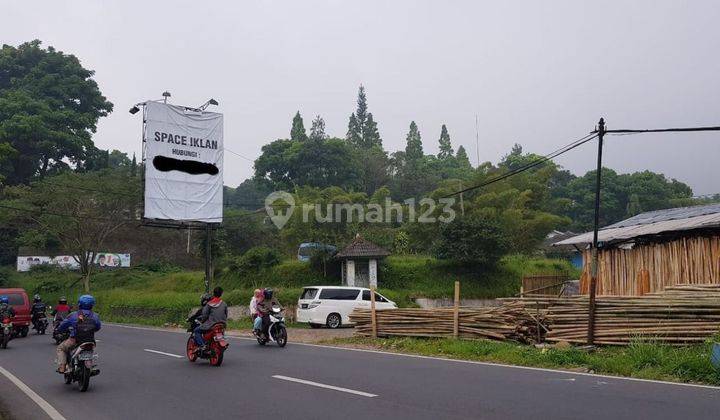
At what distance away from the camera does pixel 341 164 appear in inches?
2248

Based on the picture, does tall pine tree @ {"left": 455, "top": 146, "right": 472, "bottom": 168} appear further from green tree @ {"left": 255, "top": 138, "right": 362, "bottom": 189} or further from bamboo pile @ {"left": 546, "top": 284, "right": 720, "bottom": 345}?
bamboo pile @ {"left": 546, "top": 284, "right": 720, "bottom": 345}

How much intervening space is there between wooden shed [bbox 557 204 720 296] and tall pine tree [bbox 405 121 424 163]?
166 ft

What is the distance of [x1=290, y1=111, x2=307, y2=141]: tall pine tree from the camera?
67.8m

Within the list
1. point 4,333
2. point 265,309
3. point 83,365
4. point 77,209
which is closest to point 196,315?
point 83,365

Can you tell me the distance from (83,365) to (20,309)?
1443cm

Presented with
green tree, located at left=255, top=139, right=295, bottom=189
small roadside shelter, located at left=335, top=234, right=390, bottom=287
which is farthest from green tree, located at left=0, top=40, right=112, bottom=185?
small roadside shelter, located at left=335, top=234, right=390, bottom=287

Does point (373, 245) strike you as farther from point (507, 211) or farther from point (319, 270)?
point (507, 211)

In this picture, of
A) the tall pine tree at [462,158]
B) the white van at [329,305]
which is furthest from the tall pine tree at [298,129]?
the white van at [329,305]

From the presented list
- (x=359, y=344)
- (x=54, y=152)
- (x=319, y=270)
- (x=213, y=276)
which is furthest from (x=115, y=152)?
(x=359, y=344)

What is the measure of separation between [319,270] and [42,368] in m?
20.5

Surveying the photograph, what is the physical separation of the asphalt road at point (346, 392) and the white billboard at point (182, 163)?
1394 cm

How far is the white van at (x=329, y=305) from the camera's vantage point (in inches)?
954

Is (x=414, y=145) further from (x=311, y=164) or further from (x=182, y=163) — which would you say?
(x=182, y=163)

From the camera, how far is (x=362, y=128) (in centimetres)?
7831
